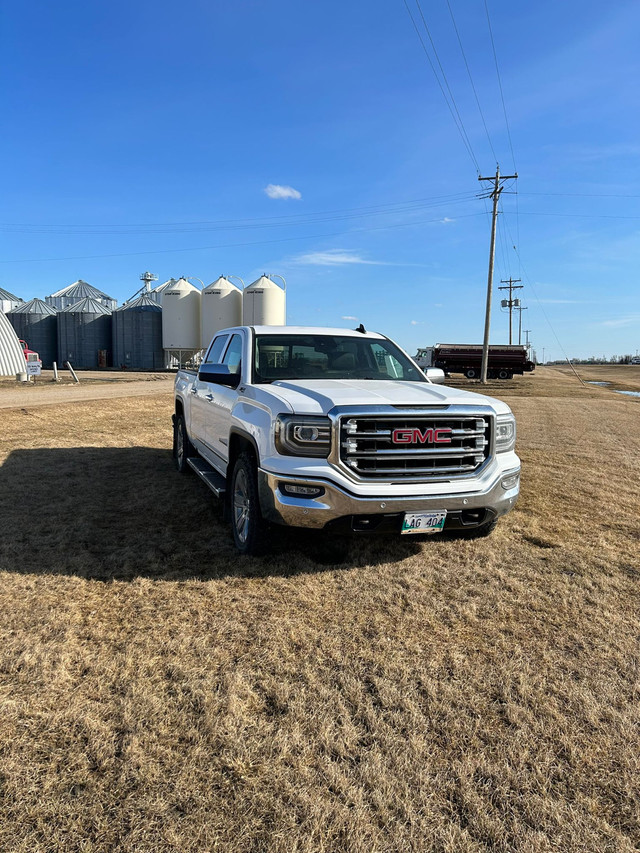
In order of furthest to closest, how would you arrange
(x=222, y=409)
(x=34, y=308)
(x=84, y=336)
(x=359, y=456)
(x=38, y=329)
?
(x=34, y=308) < (x=38, y=329) < (x=84, y=336) < (x=222, y=409) < (x=359, y=456)

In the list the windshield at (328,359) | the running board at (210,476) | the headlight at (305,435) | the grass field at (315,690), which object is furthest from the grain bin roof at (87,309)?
the headlight at (305,435)

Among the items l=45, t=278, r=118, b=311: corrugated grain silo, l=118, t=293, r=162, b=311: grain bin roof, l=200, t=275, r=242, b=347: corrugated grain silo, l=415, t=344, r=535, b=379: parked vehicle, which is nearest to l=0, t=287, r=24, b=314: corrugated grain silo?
l=45, t=278, r=118, b=311: corrugated grain silo

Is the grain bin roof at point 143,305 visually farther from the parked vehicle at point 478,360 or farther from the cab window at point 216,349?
the cab window at point 216,349

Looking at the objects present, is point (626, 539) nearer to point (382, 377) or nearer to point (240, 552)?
point (382, 377)

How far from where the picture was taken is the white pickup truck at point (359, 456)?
12.2ft

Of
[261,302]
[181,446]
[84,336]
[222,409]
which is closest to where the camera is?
[222,409]

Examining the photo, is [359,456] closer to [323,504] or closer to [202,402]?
[323,504]

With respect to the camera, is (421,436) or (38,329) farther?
(38,329)

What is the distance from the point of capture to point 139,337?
48.4 metres

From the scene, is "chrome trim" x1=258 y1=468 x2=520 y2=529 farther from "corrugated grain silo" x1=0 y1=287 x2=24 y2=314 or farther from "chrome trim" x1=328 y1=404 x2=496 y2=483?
"corrugated grain silo" x1=0 y1=287 x2=24 y2=314

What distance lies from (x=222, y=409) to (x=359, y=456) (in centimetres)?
184

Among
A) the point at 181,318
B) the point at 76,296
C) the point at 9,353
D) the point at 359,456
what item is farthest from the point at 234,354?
the point at 76,296

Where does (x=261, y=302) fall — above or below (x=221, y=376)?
above

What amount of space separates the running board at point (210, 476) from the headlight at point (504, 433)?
2324 millimetres
